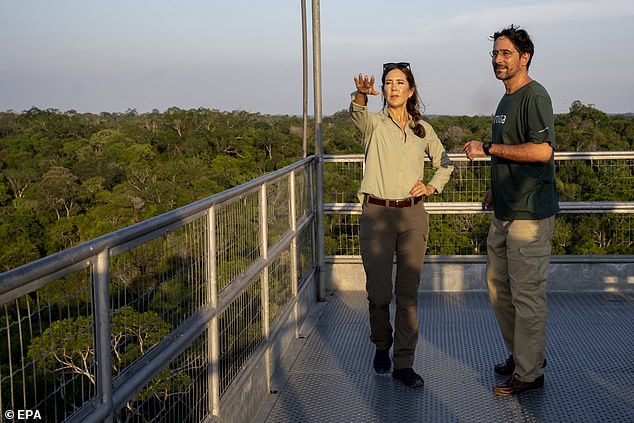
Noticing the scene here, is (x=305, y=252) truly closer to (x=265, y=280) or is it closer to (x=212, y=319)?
(x=265, y=280)

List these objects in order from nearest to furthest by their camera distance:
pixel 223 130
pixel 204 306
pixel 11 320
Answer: pixel 11 320 → pixel 204 306 → pixel 223 130

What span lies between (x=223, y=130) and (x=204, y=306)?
82.4 meters

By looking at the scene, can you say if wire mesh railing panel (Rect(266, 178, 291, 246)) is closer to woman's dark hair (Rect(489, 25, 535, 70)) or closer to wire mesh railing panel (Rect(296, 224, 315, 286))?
wire mesh railing panel (Rect(296, 224, 315, 286))

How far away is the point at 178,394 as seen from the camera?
10.3 feet

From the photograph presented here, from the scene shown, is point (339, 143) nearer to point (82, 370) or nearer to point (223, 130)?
point (223, 130)

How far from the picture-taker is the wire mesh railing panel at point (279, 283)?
517cm

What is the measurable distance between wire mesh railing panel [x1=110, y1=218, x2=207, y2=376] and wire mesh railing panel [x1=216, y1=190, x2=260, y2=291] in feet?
1.16

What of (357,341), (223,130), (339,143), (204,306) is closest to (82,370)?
(204,306)

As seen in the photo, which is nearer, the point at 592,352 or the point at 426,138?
the point at 426,138

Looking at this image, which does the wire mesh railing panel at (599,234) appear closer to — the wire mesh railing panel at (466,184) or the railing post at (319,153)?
the wire mesh railing panel at (466,184)

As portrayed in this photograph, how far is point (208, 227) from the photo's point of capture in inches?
138

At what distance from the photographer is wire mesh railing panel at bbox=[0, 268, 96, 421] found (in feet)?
5.72

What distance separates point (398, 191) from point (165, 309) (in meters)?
2.14

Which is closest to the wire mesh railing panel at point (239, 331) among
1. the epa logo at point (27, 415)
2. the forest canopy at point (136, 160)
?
the epa logo at point (27, 415)
